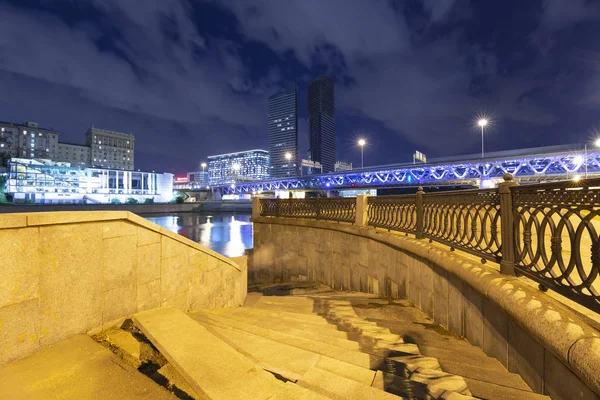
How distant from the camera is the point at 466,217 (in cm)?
417

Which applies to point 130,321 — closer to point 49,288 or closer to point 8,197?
point 49,288

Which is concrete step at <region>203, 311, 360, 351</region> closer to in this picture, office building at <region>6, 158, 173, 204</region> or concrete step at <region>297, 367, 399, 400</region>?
concrete step at <region>297, 367, 399, 400</region>

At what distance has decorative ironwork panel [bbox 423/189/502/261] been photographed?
3.62 metres

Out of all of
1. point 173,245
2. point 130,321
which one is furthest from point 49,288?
point 173,245

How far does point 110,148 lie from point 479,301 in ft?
477

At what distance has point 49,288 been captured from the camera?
9.24 feet

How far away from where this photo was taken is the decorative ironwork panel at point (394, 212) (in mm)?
6516

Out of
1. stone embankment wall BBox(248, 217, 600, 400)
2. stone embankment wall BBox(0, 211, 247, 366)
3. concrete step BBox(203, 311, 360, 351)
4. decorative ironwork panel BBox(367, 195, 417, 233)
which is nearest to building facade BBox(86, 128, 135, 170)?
stone embankment wall BBox(248, 217, 600, 400)

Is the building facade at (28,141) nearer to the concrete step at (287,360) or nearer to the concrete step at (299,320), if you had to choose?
the concrete step at (299,320)

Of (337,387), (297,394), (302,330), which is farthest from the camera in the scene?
(302,330)

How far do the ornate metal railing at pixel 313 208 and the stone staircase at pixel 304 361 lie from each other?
556 cm

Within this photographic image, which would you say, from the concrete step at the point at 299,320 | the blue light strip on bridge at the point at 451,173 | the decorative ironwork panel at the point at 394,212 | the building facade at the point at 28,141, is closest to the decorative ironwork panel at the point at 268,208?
the decorative ironwork panel at the point at 394,212

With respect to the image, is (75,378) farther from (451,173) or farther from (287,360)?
(451,173)

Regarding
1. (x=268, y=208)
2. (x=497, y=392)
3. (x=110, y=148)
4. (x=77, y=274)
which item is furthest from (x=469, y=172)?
(x=110, y=148)
